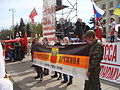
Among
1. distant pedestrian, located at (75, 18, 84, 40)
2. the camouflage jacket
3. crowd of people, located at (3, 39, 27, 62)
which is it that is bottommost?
crowd of people, located at (3, 39, 27, 62)

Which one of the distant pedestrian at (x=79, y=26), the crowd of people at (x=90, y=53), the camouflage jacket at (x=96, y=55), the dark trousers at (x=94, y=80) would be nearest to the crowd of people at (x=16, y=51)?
the crowd of people at (x=90, y=53)

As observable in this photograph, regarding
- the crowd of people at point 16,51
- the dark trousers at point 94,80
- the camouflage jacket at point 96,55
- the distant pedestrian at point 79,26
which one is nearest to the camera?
the camouflage jacket at point 96,55

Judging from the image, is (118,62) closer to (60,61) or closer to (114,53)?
(114,53)

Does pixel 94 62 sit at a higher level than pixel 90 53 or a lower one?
lower

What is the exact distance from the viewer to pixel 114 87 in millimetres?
4965

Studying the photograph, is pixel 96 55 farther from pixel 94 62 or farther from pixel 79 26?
pixel 79 26

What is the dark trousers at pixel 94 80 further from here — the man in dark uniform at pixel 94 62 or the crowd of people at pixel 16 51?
the crowd of people at pixel 16 51

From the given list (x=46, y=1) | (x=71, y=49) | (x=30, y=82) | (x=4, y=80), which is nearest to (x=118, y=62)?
(x=71, y=49)

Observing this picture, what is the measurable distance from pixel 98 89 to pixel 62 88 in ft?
6.43

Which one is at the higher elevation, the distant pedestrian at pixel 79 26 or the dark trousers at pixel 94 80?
the distant pedestrian at pixel 79 26

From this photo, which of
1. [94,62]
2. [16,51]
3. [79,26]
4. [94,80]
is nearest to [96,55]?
[94,62]

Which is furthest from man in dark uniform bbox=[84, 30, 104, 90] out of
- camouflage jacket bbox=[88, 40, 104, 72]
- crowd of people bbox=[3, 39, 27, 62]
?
crowd of people bbox=[3, 39, 27, 62]

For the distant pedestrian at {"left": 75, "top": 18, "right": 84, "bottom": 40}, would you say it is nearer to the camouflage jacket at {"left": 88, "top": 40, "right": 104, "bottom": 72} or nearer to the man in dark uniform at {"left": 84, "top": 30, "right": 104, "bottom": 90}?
the man in dark uniform at {"left": 84, "top": 30, "right": 104, "bottom": 90}

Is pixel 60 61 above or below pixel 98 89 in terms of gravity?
above
